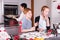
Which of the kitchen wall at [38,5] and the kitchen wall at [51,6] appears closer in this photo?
the kitchen wall at [51,6]

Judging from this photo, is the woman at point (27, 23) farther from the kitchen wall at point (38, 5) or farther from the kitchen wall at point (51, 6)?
the kitchen wall at point (38, 5)

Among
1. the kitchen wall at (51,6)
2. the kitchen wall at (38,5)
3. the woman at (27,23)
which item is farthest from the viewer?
the kitchen wall at (38,5)

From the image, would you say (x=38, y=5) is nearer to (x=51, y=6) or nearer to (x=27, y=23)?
(x=51, y=6)

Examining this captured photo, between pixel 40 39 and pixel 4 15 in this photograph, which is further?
pixel 4 15

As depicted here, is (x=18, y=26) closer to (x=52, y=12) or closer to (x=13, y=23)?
(x=13, y=23)

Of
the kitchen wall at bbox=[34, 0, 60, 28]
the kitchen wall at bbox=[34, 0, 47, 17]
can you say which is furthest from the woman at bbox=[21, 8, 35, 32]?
the kitchen wall at bbox=[34, 0, 47, 17]

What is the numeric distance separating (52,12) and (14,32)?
2.71m

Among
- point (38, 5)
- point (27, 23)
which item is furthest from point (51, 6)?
point (27, 23)

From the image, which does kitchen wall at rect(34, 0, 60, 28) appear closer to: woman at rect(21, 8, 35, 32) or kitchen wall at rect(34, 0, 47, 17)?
kitchen wall at rect(34, 0, 47, 17)

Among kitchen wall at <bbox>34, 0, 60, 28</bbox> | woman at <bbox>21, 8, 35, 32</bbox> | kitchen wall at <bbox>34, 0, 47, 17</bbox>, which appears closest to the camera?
woman at <bbox>21, 8, 35, 32</bbox>

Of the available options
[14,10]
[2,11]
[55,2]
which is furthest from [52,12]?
[2,11]

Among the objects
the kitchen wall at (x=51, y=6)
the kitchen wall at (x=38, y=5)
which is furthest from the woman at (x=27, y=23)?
the kitchen wall at (x=38, y=5)

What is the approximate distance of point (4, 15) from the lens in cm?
414

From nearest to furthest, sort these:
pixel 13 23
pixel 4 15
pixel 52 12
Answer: pixel 13 23 → pixel 4 15 → pixel 52 12
